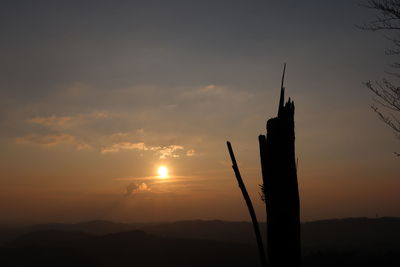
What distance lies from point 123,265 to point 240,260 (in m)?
15.1

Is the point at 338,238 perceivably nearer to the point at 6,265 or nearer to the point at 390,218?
the point at 390,218

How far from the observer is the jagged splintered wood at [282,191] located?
438 centimetres

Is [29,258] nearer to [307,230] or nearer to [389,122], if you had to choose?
[389,122]

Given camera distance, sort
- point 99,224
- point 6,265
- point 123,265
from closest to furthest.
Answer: point 6,265 < point 123,265 < point 99,224

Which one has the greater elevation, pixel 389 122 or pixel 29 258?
pixel 389 122

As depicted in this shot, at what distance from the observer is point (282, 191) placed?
4363 mm

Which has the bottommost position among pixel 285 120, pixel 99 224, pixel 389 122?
pixel 99 224

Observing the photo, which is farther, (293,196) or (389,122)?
(389,122)

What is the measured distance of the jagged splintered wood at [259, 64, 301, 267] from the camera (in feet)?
14.4

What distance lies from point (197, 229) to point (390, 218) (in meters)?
62.6

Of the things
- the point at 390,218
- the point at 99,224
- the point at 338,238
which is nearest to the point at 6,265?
the point at 338,238

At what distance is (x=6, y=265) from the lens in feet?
149

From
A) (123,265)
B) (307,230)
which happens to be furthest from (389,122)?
(307,230)

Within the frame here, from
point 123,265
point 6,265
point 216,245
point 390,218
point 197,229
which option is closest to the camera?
point 6,265
